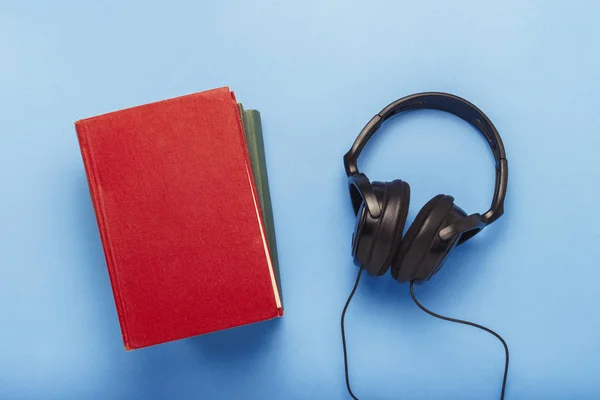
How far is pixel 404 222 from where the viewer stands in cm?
57

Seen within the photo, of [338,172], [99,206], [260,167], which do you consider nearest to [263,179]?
[260,167]

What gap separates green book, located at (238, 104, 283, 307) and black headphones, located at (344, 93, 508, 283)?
0.13 m

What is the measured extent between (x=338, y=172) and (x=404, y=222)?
6.5 inches

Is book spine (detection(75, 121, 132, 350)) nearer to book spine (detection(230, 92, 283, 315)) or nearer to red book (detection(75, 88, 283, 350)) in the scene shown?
red book (detection(75, 88, 283, 350))

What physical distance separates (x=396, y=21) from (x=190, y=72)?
340 millimetres

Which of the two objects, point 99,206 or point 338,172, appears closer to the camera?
point 99,206

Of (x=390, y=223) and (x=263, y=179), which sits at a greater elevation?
(x=263, y=179)

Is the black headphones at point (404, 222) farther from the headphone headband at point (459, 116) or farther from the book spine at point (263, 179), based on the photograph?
the book spine at point (263, 179)

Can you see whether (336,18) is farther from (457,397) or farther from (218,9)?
(457,397)

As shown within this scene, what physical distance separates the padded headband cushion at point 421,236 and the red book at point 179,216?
0.18 metres

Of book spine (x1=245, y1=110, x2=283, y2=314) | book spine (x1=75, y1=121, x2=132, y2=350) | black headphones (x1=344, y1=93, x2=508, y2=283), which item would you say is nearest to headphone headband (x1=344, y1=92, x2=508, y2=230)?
black headphones (x1=344, y1=93, x2=508, y2=283)

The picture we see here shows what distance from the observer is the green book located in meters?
0.62

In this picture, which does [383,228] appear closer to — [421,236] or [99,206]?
[421,236]

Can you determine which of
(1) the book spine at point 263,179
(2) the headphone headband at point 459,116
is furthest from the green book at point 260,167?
(2) the headphone headband at point 459,116
